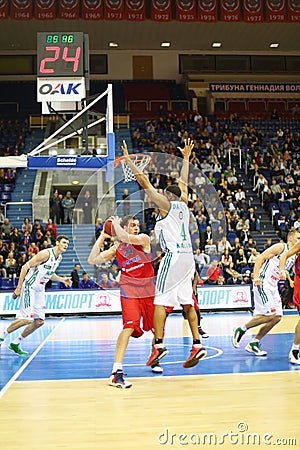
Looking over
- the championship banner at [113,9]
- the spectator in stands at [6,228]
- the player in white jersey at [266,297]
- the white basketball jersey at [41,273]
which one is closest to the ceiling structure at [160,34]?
the championship banner at [113,9]

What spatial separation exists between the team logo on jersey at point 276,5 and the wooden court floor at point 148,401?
16379mm

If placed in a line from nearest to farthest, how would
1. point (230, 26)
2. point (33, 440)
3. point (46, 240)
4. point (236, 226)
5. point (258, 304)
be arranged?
point (33, 440) → point (258, 304) → point (46, 240) → point (236, 226) → point (230, 26)

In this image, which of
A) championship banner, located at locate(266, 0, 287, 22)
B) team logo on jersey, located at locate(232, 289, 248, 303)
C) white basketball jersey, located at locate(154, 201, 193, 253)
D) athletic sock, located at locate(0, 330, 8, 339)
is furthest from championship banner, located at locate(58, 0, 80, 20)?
white basketball jersey, located at locate(154, 201, 193, 253)

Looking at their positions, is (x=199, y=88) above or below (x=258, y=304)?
above

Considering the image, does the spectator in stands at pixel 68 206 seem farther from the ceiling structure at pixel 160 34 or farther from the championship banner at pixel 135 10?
the ceiling structure at pixel 160 34

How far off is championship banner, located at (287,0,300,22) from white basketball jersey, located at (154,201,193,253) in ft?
60.4

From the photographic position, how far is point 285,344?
10.1 metres

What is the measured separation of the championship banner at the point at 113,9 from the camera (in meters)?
22.2

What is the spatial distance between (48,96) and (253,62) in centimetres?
2328

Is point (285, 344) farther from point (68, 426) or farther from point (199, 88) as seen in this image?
point (199, 88)

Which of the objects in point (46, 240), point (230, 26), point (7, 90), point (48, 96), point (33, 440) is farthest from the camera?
point (7, 90)

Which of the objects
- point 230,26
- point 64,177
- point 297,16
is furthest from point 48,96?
point 230,26

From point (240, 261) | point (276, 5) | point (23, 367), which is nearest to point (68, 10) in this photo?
point (276, 5)

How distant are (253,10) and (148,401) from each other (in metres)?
19.9
